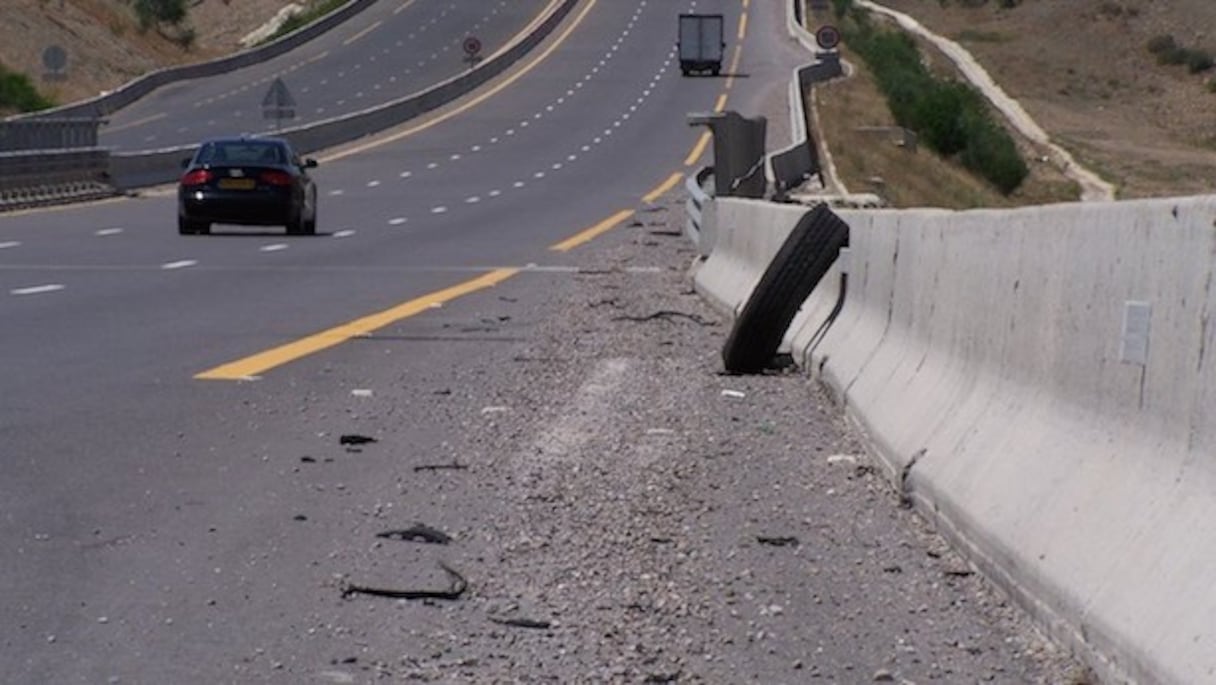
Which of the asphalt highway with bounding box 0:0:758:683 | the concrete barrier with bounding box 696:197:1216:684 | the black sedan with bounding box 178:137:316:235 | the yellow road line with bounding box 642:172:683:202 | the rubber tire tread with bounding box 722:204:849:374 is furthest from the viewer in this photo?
the yellow road line with bounding box 642:172:683:202

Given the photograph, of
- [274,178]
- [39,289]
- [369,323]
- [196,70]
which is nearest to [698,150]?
[196,70]

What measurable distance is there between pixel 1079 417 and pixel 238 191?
29042 mm

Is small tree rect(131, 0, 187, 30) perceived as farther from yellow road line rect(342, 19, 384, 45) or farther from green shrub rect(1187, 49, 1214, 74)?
green shrub rect(1187, 49, 1214, 74)

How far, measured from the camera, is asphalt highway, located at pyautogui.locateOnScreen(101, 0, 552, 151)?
79625 mm

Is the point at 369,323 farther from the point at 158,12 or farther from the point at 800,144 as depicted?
the point at 158,12

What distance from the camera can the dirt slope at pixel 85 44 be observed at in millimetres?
92375

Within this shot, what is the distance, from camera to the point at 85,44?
3898 inches

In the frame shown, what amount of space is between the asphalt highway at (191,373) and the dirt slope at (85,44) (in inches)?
1546

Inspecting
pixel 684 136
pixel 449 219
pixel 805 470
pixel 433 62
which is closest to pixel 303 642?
pixel 805 470

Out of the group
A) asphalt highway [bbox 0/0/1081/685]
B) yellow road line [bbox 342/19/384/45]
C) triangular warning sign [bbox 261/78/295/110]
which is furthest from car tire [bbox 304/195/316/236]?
yellow road line [bbox 342/19/384/45]

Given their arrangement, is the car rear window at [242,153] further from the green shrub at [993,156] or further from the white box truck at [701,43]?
the white box truck at [701,43]

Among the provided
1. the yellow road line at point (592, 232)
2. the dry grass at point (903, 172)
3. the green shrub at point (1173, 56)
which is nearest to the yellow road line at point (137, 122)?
the dry grass at point (903, 172)

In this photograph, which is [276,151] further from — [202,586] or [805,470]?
[202,586]

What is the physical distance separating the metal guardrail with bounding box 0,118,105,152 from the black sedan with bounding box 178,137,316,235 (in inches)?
505
